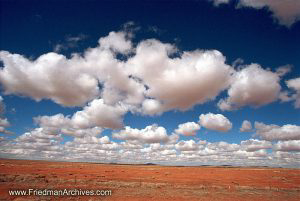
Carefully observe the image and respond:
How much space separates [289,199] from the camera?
30016mm

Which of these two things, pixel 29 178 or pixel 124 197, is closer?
pixel 124 197

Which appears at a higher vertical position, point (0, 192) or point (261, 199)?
point (0, 192)

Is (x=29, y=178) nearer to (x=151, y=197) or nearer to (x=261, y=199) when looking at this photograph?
(x=151, y=197)

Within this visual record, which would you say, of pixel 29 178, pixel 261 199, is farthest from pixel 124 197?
pixel 29 178

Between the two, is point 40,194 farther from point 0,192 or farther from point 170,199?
point 170,199

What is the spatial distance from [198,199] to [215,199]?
2.13m

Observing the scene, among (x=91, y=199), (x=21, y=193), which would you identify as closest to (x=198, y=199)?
(x=91, y=199)

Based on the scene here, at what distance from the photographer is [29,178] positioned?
42.3m

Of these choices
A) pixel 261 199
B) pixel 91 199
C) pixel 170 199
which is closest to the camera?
pixel 91 199

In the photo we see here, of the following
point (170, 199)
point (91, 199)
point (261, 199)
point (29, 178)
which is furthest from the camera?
point (29, 178)

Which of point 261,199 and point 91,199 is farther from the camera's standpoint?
point 261,199

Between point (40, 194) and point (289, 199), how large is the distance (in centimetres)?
3124

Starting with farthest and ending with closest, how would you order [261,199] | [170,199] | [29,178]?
[29,178] < [261,199] < [170,199]

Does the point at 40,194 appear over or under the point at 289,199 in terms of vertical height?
over
